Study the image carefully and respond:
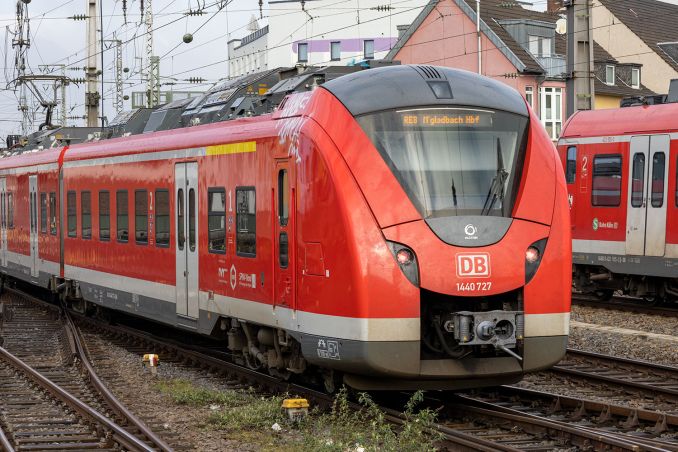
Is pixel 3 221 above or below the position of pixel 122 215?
below

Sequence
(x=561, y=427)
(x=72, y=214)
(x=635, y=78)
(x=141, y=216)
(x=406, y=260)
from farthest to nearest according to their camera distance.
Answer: (x=635, y=78)
(x=72, y=214)
(x=141, y=216)
(x=406, y=260)
(x=561, y=427)

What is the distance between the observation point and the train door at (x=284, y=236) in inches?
440

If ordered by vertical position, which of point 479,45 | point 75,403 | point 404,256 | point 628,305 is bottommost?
point 628,305

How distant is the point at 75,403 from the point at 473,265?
4.57 m

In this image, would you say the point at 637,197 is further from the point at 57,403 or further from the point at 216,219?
the point at 57,403

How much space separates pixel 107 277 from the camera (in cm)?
1814

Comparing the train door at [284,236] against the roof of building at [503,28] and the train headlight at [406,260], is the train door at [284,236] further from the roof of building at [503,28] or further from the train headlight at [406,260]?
the roof of building at [503,28]

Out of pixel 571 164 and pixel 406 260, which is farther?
pixel 571 164

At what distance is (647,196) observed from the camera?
20156 millimetres

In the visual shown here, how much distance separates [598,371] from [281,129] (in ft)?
16.5

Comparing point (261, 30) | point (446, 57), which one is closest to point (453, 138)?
point (446, 57)

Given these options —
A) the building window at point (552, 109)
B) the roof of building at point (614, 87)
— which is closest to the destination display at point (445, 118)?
the building window at point (552, 109)

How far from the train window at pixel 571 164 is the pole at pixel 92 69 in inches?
579

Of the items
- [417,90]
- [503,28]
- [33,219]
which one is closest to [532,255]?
[417,90]
